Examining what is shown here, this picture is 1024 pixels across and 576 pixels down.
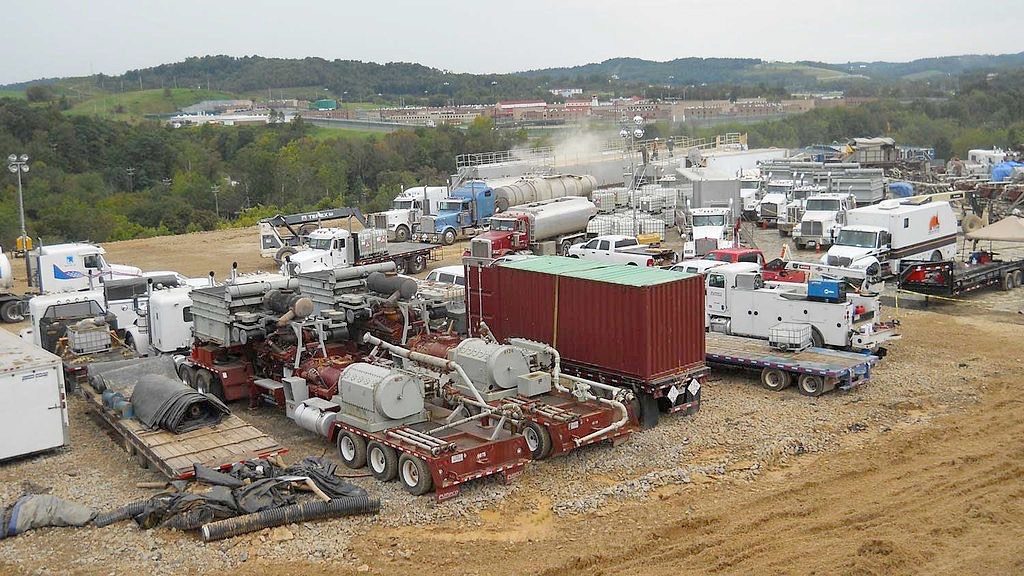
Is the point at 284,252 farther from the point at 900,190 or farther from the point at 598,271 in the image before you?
the point at 900,190

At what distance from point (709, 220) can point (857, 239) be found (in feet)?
22.9

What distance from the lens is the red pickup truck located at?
967 inches

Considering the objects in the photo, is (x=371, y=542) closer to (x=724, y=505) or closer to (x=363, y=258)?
(x=724, y=505)

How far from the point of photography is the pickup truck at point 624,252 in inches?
1230

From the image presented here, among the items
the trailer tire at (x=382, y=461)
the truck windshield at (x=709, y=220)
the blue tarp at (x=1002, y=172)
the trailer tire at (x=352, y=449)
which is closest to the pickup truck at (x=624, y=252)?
the truck windshield at (x=709, y=220)

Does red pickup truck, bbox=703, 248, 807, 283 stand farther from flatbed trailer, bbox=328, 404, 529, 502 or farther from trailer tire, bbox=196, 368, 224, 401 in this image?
trailer tire, bbox=196, 368, 224, 401

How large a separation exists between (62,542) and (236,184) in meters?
67.4

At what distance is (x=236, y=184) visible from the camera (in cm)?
7712

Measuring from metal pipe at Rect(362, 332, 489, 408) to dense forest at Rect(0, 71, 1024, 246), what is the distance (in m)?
Result: 39.0

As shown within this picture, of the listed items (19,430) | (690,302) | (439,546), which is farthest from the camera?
(690,302)

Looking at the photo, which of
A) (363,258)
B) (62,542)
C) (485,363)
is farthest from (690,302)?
(363,258)

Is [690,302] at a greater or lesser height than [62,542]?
greater

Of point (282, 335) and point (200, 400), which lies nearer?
point (200, 400)

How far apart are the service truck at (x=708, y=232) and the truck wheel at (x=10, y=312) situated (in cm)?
2219
